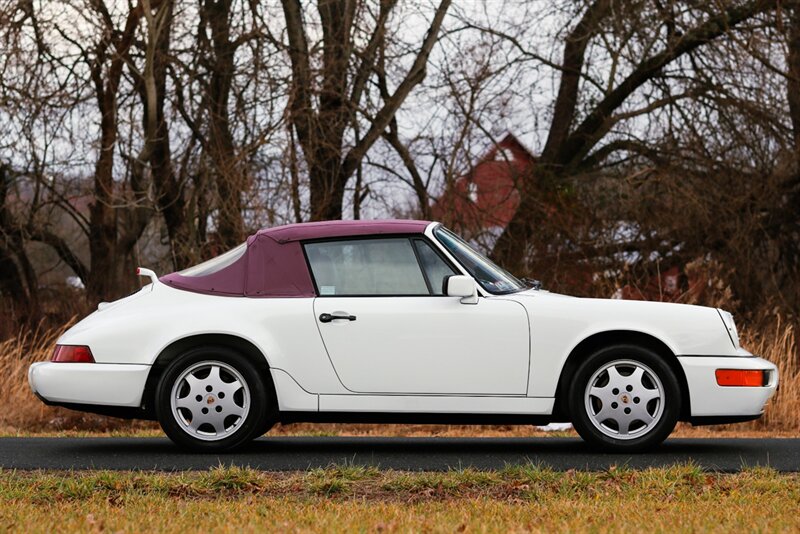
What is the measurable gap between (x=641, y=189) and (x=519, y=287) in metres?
11.2

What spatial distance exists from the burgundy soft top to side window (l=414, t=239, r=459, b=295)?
0.40ft

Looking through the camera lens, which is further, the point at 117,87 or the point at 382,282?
the point at 117,87

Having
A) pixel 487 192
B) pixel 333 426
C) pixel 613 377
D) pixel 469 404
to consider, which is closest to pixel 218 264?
pixel 469 404

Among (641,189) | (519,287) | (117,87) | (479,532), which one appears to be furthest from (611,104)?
(479,532)

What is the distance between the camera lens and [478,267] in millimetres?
8383

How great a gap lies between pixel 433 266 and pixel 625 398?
5.06 ft

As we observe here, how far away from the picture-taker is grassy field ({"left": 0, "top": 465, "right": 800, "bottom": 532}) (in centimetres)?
557

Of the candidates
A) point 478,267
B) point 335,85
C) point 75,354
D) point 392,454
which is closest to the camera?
point 75,354

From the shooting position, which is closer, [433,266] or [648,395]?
[648,395]

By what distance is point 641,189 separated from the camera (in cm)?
1931

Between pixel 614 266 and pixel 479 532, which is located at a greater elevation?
pixel 614 266

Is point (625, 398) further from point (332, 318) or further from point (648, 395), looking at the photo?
point (332, 318)

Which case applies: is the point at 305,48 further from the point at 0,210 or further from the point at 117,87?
the point at 0,210

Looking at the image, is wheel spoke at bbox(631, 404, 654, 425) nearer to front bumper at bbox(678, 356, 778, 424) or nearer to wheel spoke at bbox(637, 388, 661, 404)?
wheel spoke at bbox(637, 388, 661, 404)
